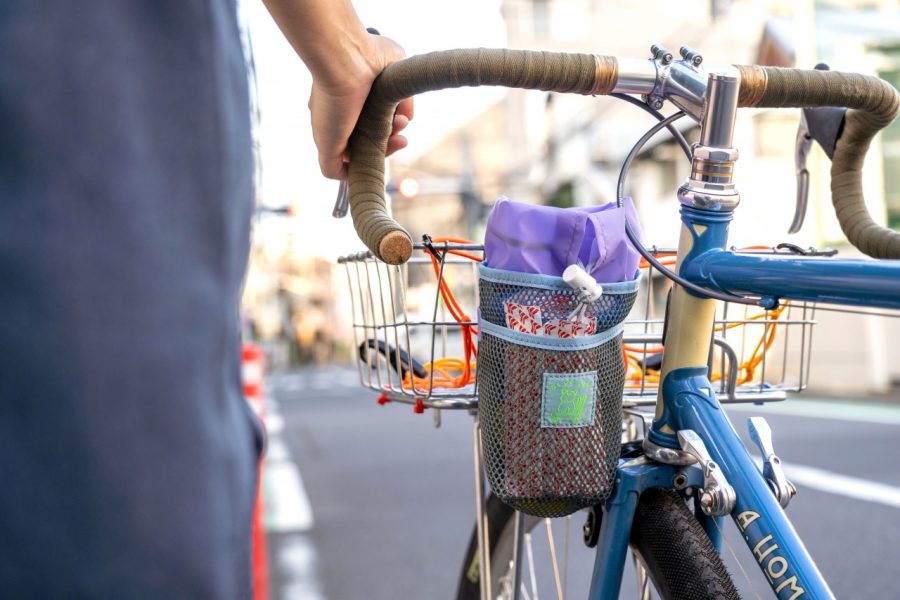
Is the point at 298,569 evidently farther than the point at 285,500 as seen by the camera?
No

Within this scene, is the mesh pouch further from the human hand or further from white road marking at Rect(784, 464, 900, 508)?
white road marking at Rect(784, 464, 900, 508)

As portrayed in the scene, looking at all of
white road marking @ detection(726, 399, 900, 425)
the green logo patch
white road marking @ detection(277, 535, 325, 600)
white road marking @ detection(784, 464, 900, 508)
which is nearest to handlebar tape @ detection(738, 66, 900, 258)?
the green logo patch

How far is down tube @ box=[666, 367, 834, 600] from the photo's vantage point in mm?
1168

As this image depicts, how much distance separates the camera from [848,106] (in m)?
1.36

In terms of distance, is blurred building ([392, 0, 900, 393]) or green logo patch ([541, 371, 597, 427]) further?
blurred building ([392, 0, 900, 393])

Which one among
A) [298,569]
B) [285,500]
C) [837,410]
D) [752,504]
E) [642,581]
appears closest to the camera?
[752,504]

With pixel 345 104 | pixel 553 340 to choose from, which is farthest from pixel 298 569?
pixel 345 104

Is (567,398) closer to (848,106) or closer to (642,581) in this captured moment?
(642,581)

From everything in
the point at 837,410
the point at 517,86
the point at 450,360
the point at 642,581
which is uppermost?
the point at 517,86

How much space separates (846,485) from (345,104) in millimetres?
5730

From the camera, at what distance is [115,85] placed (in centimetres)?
69

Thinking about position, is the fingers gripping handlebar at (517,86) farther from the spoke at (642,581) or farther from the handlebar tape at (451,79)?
the spoke at (642,581)

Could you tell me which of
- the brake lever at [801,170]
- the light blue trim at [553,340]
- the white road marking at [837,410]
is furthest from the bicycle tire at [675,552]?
the white road marking at [837,410]

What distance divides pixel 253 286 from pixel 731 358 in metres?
64.3
